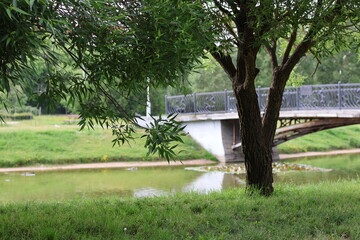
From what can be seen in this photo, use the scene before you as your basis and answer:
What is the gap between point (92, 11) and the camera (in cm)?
379

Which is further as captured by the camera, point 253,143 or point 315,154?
point 315,154

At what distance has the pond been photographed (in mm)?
12461

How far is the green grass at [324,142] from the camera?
25906 mm

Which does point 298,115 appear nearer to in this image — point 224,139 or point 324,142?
point 224,139

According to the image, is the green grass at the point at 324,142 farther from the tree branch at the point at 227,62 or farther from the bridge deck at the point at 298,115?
the tree branch at the point at 227,62

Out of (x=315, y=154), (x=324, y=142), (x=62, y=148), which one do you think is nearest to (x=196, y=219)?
(x=62, y=148)

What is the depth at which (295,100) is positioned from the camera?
59.3ft

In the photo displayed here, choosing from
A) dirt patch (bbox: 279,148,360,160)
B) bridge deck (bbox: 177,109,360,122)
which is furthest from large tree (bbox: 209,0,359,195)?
dirt patch (bbox: 279,148,360,160)

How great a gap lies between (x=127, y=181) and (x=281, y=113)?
6.86 meters

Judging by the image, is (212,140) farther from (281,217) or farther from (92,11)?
(92,11)

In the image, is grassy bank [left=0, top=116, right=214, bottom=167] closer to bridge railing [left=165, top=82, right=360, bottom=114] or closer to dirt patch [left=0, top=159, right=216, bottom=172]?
dirt patch [left=0, top=159, right=216, bottom=172]

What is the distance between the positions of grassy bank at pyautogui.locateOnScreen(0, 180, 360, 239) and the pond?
Result: 16.7 feet

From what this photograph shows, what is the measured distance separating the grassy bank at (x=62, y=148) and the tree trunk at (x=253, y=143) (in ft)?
43.8

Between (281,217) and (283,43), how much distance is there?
712 centimetres
